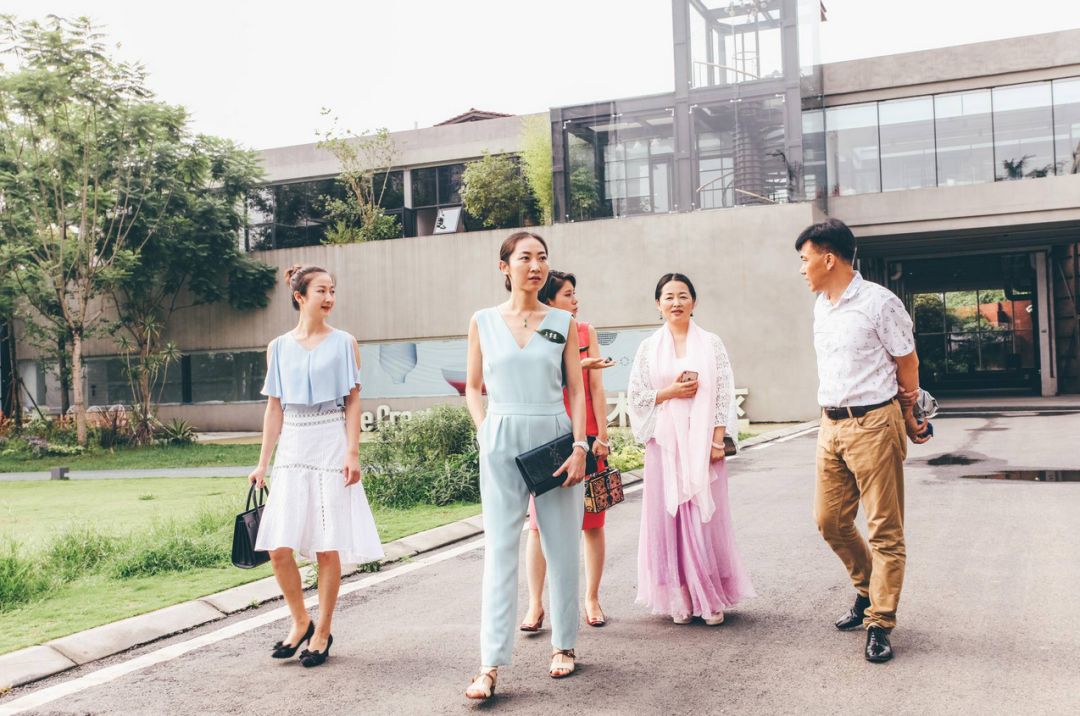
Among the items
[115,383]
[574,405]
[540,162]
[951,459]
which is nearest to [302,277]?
[574,405]

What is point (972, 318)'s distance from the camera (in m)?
37.9

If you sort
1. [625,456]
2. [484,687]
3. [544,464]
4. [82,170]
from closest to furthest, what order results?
1. [484,687]
2. [544,464]
3. [625,456]
4. [82,170]

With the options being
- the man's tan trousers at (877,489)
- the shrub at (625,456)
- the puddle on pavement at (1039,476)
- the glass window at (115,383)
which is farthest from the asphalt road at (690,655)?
the glass window at (115,383)

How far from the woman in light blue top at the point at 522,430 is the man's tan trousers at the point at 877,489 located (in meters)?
1.40

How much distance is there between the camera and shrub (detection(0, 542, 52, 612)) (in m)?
6.21

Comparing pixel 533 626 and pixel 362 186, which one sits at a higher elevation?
pixel 362 186

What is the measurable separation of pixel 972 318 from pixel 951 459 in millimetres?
27215

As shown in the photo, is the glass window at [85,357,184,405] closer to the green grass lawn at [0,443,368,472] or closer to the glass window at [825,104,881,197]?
the green grass lawn at [0,443,368,472]

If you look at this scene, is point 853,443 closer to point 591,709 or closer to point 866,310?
point 866,310

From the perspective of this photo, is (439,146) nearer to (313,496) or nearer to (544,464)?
(313,496)

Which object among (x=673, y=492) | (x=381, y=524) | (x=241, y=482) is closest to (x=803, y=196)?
(x=241, y=482)

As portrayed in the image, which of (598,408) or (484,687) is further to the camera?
(598,408)

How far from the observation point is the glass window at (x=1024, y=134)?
25.7m

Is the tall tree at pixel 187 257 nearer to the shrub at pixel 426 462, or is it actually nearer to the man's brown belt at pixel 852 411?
the shrub at pixel 426 462
